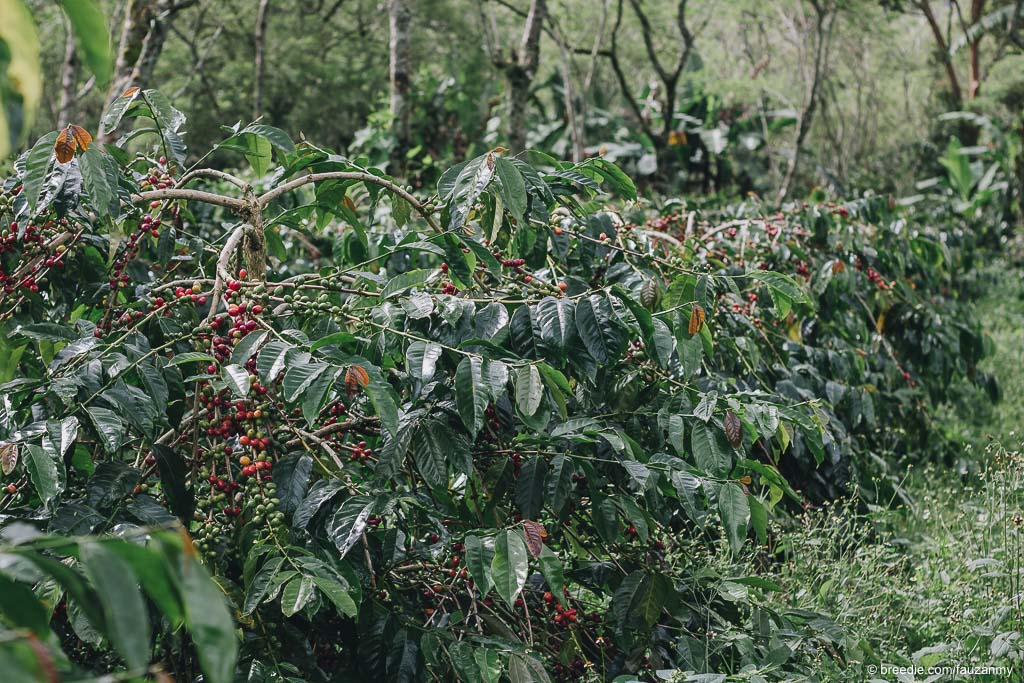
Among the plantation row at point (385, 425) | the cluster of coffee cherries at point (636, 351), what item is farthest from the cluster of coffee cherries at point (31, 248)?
the cluster of coffee cherries at point (636, 351)

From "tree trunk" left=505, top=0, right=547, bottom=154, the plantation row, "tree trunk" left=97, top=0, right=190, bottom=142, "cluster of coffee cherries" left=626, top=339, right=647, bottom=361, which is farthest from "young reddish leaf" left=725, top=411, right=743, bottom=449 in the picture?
"tree trunk" left=97, top=0, right=190, bottom=142

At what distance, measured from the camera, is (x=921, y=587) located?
9.59 ft

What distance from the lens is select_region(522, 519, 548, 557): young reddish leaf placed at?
1648 millimetres

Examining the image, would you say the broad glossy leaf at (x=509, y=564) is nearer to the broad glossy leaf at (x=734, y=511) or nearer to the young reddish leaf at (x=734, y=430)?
the broad glossy leaf at (x=734, y=511)

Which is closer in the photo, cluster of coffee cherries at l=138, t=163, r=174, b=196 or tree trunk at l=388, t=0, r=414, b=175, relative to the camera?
cluster of coffee cherries at l=138, t=163, r=174, b=196

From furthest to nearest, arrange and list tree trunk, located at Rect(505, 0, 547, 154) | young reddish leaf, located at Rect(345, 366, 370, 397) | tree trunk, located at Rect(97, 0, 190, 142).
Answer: tree trunk, located at Rect(505, 0, 547, 154), tree trunk, located at Rect(97, 0, 190, 142), young reddish leaf, located at Rect(345, 366, 370, 397)

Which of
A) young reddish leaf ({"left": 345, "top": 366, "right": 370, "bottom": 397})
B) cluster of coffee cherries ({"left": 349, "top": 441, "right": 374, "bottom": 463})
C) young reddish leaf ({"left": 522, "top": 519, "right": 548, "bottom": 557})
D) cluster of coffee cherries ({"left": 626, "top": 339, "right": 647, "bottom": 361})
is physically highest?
young reddish leaf ({"left": 345, "top": 366, "right": 370, "bottom": 397})

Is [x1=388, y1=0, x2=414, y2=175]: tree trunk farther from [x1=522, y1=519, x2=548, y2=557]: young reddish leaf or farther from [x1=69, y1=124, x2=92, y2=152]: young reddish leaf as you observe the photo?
[x1=522, y1=519, x2=548, y2=557]: young reddish leaf

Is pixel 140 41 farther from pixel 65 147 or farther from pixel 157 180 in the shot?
pixel 65 147

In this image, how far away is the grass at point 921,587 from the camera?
7.52 ft

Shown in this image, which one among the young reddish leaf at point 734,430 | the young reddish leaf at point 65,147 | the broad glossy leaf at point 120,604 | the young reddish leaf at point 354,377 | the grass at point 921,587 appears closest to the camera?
the broad glossy leaf at point 120,604

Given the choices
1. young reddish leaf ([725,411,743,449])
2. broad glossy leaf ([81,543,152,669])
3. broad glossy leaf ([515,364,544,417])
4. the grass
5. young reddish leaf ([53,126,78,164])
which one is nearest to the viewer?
broad glossy leaf ([81,543,152,669])

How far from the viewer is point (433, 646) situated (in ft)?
5.74

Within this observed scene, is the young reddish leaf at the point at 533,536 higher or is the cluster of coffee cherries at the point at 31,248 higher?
the cluster of coffee cherries at the point at 31,248
